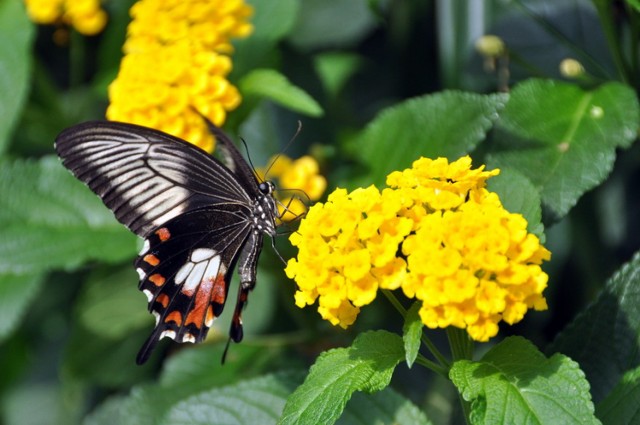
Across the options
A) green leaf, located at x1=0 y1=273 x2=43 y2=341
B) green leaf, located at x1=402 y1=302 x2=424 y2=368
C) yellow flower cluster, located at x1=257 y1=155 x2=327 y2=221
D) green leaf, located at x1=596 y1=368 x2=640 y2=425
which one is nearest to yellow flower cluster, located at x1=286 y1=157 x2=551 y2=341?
green leaf, located at x1=402 y1=302 x2=424 y2=368

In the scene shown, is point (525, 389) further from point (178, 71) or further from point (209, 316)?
point (178, 71)

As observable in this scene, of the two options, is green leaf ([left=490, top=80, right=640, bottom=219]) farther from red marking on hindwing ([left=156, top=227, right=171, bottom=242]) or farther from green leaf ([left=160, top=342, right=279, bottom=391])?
green leaf ([left=160, top=342, right=279, bottom=391])

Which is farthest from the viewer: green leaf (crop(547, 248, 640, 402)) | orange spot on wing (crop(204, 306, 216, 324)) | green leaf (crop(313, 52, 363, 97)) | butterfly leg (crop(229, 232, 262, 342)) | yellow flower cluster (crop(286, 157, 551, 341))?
green leaf (crop(313, 52, 363, 97))

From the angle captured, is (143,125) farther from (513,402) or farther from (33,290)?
(513,402)

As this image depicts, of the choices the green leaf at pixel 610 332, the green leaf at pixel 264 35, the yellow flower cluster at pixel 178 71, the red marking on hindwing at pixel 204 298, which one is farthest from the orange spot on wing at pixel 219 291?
the green leaf at pixel 610 332

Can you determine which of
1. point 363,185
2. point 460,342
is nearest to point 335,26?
point 363,185

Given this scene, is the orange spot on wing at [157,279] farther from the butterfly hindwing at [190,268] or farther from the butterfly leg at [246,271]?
the butterfly leg at [246,271]
